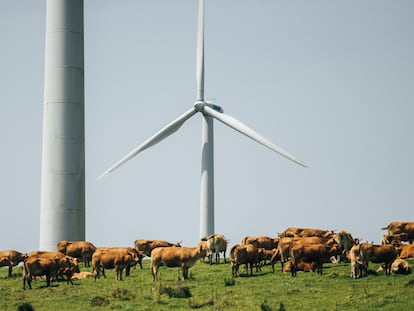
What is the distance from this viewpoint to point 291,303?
112 feet

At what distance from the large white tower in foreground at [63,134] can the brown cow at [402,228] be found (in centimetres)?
1958

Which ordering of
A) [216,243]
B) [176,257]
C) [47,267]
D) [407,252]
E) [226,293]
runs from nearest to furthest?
[226,293] < [47,267] < [176,257] < [407,252] < [216,243]

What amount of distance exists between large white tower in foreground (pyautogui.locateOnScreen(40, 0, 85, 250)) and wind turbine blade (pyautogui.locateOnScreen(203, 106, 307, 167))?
10329mm

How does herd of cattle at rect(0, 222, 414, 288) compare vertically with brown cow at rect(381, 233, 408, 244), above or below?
below

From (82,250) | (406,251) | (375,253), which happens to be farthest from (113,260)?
(406,251)

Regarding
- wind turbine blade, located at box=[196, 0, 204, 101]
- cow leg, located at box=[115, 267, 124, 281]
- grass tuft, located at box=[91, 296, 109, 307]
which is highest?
wind turbine blade, located at box=[196, 0, 204, 101]

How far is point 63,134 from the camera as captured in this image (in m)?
60.0

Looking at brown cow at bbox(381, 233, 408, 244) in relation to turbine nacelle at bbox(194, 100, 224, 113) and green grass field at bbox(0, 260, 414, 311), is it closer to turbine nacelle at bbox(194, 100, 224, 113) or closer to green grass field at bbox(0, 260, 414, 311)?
green grass field at bbox(0, 260, 414, 311)

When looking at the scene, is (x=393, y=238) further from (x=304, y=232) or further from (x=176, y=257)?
(x=176, y=257)

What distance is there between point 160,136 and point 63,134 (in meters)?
9.52

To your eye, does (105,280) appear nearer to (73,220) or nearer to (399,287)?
(399,287)

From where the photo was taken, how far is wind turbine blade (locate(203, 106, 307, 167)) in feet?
203

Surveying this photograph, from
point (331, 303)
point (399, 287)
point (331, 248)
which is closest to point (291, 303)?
point (331, 303)

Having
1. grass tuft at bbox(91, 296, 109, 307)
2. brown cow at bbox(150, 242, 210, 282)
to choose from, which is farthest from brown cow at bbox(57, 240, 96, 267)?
grass tuft at bbox(91, 296, 109, 307)
